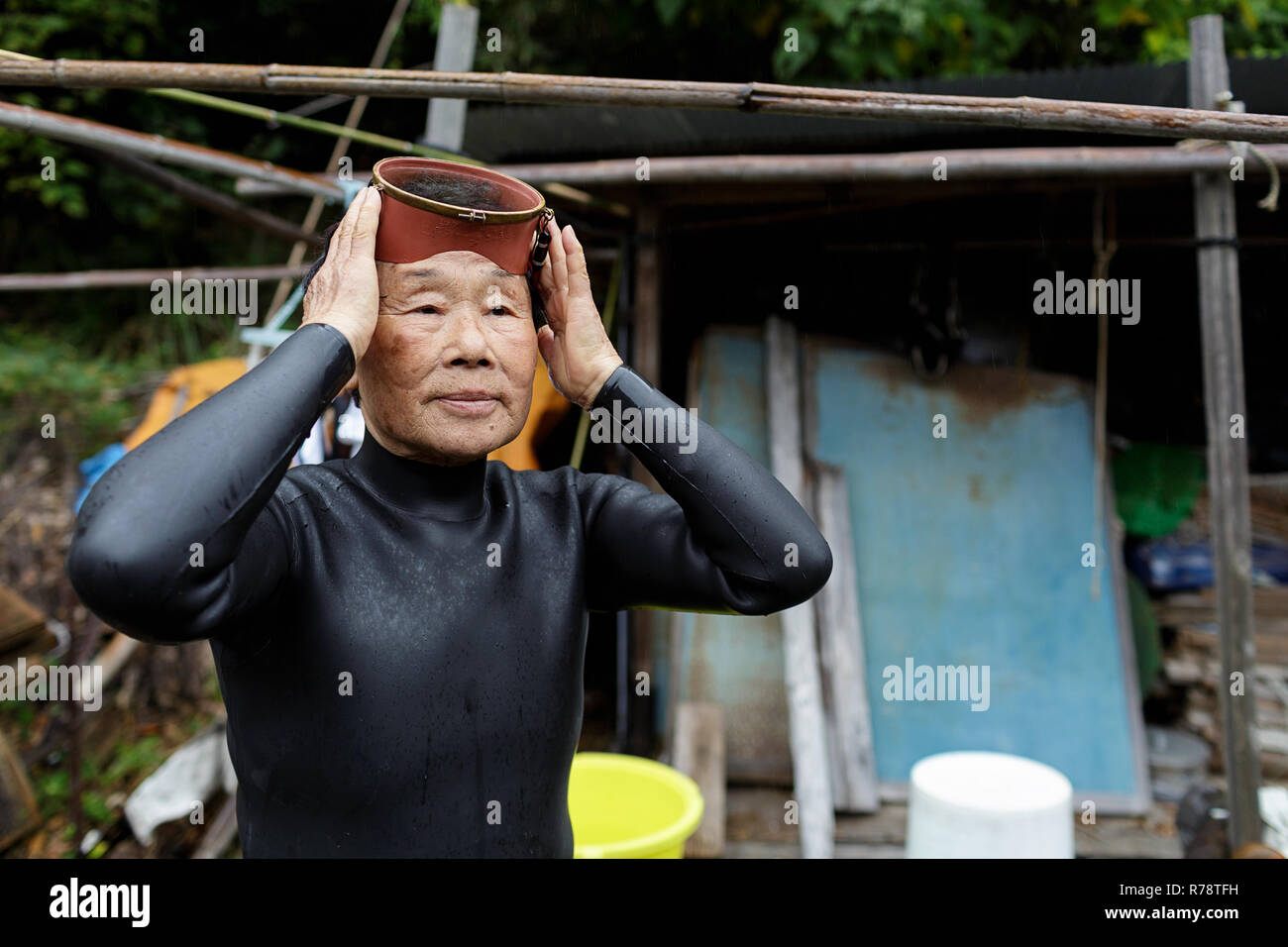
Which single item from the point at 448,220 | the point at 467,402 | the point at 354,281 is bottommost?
the point at 467,402

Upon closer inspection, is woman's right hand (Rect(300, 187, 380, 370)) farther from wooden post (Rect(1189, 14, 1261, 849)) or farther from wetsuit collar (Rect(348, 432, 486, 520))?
wooden post (Rect(1189, 14, 1261, 849))

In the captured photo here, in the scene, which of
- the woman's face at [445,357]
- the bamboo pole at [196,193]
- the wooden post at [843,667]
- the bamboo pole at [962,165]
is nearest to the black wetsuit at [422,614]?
the woman's face at [445,357]

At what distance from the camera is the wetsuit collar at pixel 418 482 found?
1720mm

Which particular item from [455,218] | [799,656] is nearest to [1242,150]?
[799,656]

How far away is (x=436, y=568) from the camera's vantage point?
166 cm

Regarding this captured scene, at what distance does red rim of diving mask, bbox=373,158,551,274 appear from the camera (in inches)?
63.2

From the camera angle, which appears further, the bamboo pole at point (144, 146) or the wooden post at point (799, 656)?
the wooden post at point (799, 656)

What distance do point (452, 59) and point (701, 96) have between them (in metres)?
3.03

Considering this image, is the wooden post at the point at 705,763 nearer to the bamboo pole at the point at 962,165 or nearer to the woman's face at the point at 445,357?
the bamboo pole at the point at 962,165

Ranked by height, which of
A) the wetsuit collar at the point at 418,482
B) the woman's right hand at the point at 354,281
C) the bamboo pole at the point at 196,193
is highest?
the bamboo pole at the point at 196,193

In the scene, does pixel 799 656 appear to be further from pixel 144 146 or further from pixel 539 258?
pixel 144 146

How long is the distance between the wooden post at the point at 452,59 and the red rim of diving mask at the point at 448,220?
2754 millimetres

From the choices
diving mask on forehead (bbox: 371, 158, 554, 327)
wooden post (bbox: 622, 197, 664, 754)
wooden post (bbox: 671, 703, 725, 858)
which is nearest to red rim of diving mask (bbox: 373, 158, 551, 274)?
diving mask on forehead (bbox: 371, 158, 554, 327)
